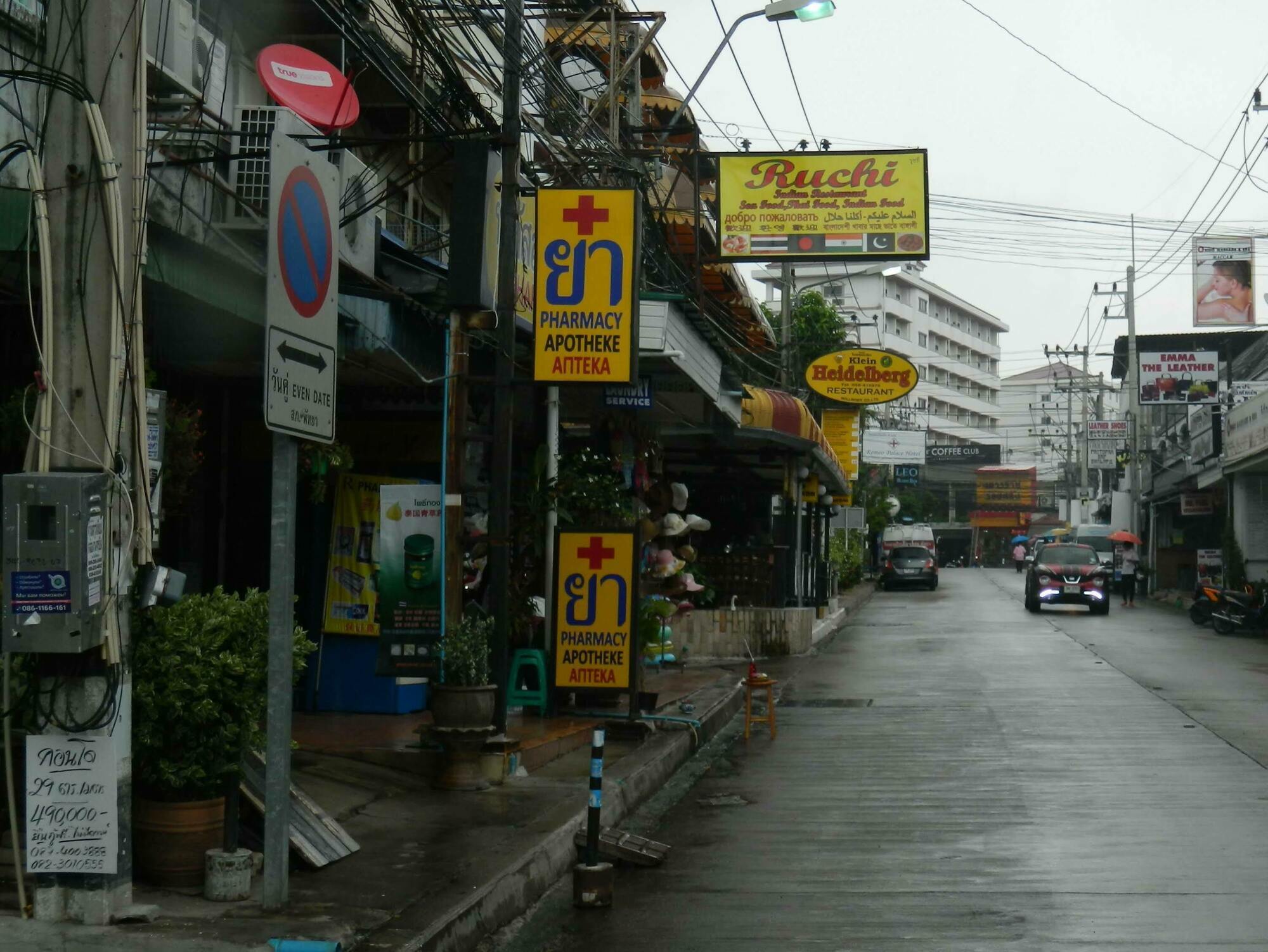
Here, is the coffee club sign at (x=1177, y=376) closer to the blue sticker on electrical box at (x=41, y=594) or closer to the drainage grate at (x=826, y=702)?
the drainage grate at (x=826, y=702)

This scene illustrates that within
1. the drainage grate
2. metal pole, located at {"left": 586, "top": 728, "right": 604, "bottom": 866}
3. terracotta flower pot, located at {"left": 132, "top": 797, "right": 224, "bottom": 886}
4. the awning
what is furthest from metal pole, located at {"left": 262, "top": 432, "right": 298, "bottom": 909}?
the awning

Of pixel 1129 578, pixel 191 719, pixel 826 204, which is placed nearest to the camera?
pixel 191 719

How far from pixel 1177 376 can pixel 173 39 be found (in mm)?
42260

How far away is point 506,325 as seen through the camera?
10.6 meters

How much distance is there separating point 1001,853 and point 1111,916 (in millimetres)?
1649

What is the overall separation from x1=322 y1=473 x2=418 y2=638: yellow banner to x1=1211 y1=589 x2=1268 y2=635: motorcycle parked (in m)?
23.6

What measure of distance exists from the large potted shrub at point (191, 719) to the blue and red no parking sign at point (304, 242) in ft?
4.91

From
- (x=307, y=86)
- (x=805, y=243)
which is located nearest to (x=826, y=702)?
(x=805, y=243)

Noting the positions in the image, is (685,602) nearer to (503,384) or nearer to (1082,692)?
(1082,692)

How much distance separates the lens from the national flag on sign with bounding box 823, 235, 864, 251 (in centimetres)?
2067

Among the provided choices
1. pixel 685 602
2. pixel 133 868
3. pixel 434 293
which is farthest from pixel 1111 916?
pixel 685 602

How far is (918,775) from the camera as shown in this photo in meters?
11.8

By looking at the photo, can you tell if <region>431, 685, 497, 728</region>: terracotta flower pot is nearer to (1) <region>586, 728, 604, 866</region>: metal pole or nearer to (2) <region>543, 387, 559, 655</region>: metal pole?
(1) <region>586, 728, 604, 866</region>: metal pole

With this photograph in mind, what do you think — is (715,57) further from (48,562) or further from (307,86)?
(48,562)
